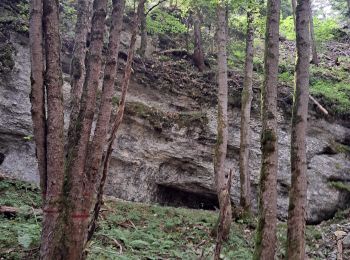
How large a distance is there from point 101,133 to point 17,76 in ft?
28.9

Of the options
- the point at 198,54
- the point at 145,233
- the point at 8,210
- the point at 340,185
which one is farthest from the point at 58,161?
the point at 198,54

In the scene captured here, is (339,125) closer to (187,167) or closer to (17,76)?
(187,167)

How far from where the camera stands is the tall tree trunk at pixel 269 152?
697 centimetres

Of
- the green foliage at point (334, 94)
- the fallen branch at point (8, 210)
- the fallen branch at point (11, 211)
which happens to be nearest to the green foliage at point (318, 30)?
the green foliage at point (334, 94)

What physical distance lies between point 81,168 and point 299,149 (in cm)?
428

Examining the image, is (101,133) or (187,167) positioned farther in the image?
(187,167)

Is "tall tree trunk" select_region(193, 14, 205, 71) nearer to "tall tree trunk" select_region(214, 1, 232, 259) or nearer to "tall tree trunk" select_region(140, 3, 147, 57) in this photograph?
"tall tree trunk" select_region(140, 3, 147, 57)

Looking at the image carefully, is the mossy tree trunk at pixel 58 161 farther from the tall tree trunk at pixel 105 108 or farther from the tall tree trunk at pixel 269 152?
the tall tree trunk at pixel 269 152

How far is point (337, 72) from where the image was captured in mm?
21422

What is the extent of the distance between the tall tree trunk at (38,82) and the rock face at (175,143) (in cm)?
824

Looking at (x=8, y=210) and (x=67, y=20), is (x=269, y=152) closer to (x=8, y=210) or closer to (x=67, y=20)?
(x=8, y=210)

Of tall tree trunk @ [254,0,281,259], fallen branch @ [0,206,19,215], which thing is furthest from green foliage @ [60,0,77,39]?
tall tree trunk @ [254,0,281,259]

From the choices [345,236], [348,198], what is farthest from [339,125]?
[345,236]

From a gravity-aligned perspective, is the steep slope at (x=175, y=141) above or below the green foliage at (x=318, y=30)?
below
